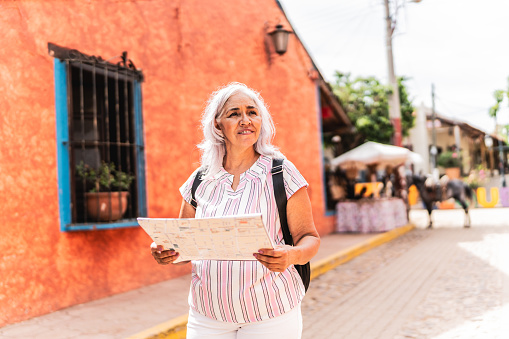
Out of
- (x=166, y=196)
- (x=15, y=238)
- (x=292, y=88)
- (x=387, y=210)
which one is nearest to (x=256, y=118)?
(x=15, y=238)

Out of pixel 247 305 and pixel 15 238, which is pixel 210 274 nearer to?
pixel 247 305

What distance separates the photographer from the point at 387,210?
12617 millimetres

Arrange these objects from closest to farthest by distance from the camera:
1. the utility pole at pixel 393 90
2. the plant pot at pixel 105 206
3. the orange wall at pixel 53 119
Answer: the orange wall at pixel 53 119
the plant pot at pixel 105 206
the utility pole at pixel 393 90

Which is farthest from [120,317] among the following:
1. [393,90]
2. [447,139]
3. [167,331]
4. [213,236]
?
[447,139]

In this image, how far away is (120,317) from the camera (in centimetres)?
479

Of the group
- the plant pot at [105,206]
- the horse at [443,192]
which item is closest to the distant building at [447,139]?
the horse at [443,192]

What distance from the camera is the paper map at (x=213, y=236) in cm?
152

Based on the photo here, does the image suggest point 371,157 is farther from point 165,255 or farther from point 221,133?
point 165,255

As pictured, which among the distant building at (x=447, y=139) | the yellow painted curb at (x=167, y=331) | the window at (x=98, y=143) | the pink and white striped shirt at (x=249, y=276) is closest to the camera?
the pink and white striped shirt at (x=249, y=276)

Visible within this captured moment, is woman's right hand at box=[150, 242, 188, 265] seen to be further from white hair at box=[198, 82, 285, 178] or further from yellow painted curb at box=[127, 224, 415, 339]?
yellow painted curb at box=[127, 224, 415, 339]

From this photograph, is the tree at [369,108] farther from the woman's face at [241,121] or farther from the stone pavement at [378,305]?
the woman's face at [241,121]

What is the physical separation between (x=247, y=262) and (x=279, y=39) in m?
8.46

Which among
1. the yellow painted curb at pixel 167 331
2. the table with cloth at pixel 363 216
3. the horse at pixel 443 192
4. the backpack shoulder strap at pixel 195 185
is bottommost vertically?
the yellow painted curb at pixel 167 331

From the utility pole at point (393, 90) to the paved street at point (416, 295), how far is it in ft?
17.5
